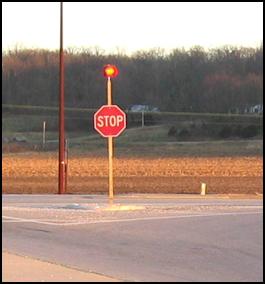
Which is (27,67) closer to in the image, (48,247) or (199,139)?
(199,139)

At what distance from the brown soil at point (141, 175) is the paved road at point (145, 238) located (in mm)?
11687

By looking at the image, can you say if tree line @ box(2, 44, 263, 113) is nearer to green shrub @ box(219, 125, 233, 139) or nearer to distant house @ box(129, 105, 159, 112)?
distant house @ box(129, 105, 159, 112)

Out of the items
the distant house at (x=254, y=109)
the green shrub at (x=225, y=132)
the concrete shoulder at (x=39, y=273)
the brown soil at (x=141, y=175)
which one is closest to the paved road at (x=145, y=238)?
the concrete shoulder at (x=39, y=273)

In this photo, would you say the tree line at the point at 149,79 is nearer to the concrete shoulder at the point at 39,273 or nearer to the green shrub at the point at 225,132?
the green shrub at the point at 225,132

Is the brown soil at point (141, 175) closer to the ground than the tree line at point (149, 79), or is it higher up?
closer to the ground

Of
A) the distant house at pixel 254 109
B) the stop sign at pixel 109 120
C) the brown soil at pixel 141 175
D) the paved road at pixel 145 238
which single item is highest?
the distant house at pixel 254 109

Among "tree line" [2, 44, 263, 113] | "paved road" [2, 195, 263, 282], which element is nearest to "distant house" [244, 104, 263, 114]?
"tree line" [2, 44, 263, 113]

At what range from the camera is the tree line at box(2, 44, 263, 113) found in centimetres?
12712

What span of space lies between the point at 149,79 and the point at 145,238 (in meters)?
121

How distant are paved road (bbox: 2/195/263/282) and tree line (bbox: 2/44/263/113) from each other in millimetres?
105581

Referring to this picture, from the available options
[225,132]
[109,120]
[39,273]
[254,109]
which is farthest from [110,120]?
[254,109]

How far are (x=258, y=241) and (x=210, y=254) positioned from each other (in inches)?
67.1

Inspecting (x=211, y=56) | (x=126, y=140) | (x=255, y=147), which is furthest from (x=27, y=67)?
(x=255, y=147)

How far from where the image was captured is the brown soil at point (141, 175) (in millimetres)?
33700
